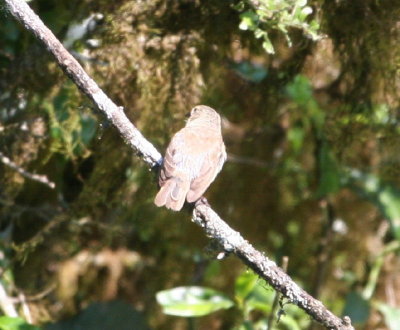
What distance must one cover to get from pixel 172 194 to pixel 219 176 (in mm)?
1390

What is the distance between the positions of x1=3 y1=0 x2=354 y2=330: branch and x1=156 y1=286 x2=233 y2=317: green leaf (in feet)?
3.70

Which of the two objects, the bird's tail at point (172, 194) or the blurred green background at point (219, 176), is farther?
the blurred green background at point (219, 176)

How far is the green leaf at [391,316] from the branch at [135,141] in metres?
1.95

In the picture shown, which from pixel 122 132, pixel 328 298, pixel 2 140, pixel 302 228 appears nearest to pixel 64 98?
pixel 2 140

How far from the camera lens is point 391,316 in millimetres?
4461

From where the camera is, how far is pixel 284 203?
5.04 m

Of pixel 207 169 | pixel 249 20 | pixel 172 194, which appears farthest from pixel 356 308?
pixel 249 20

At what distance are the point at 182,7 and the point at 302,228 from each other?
2.06 meters

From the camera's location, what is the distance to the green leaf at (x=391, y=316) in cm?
442

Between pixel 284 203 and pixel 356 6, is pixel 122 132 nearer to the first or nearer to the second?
pixel 356 6

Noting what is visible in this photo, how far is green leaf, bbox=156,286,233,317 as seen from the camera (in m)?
3.79

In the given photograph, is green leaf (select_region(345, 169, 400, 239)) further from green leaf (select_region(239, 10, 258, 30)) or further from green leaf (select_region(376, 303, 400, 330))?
green leaf (select_region(239, 10, 258, 30))

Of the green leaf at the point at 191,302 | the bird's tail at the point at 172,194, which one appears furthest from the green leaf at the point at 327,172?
the bird's tail at the point at 172,194

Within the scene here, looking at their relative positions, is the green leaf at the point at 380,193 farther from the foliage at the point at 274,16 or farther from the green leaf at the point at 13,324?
the green leaf at the point at 13,324
